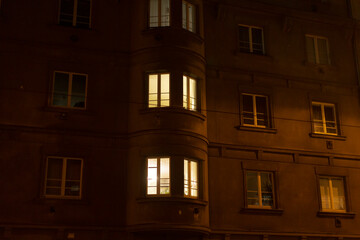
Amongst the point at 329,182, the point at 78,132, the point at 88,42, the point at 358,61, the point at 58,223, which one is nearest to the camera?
the point at 58,223

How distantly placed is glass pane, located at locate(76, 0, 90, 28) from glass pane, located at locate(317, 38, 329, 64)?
35.4 feet

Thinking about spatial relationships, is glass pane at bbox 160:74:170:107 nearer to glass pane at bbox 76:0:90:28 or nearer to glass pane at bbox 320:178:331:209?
glass pane at bbox 76:0:90:28

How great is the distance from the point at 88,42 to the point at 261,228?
10.0 metres

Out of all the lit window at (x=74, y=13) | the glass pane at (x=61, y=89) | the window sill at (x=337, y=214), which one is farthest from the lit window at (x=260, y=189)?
the lit window at (x=74, y=13)

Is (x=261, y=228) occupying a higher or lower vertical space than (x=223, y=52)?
lower

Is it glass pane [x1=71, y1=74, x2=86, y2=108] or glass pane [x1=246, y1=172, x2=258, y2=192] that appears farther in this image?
glass pane [x1=246, y1=172, x2=258, y2=192]

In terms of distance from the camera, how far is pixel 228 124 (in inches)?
806

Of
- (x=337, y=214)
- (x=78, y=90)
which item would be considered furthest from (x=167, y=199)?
(x=337, y=214)

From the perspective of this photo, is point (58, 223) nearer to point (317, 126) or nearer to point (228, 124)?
point (228, 124)

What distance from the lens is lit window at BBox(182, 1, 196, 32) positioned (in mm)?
20547

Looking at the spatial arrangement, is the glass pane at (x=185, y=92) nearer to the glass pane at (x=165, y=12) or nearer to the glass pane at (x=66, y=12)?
the glass pane at (x=165, y=12)

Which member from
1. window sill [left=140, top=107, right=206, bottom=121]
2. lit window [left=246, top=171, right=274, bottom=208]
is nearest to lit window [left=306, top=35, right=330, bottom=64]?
lit window [left=246, top=171, right=274, bottom=208]

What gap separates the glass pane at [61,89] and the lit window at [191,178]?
5.20 m

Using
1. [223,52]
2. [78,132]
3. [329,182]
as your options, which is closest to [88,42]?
[78,132]
